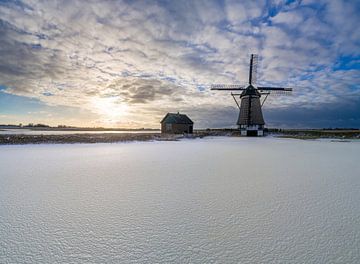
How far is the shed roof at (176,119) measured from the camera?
112 feet

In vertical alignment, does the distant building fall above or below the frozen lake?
above

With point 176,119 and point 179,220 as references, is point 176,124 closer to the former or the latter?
point 176,119

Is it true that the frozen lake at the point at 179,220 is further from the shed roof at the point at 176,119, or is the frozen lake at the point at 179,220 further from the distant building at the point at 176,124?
the shed roof at the point at 176,119

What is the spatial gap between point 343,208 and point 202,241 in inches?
94.0

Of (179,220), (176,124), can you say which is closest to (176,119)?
(176,124)

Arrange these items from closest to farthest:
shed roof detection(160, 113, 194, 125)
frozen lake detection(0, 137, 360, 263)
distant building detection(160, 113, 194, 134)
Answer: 1. frozen lake detection(0, 137, 360, 263)
2. distant building detection(160, 113, 194, 134)
3. shed roof detection(160, 113, 194, 125)

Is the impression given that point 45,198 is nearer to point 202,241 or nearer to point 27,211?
point 27,211

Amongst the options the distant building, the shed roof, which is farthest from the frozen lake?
the shed roof

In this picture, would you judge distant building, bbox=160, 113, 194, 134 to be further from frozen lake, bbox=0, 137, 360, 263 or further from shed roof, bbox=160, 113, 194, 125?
frozen lake, bbox=0, 137, 360, 263

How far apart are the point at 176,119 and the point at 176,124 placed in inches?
40.4

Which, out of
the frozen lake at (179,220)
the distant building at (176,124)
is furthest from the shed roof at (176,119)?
the frozen lake at (179,220)

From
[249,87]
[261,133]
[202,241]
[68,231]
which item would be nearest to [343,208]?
[202,241]

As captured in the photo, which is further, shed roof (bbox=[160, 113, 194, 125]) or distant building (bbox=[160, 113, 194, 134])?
shed roof (bbox=[160, 113, 194, 125])

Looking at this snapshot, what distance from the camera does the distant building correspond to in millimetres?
34031
